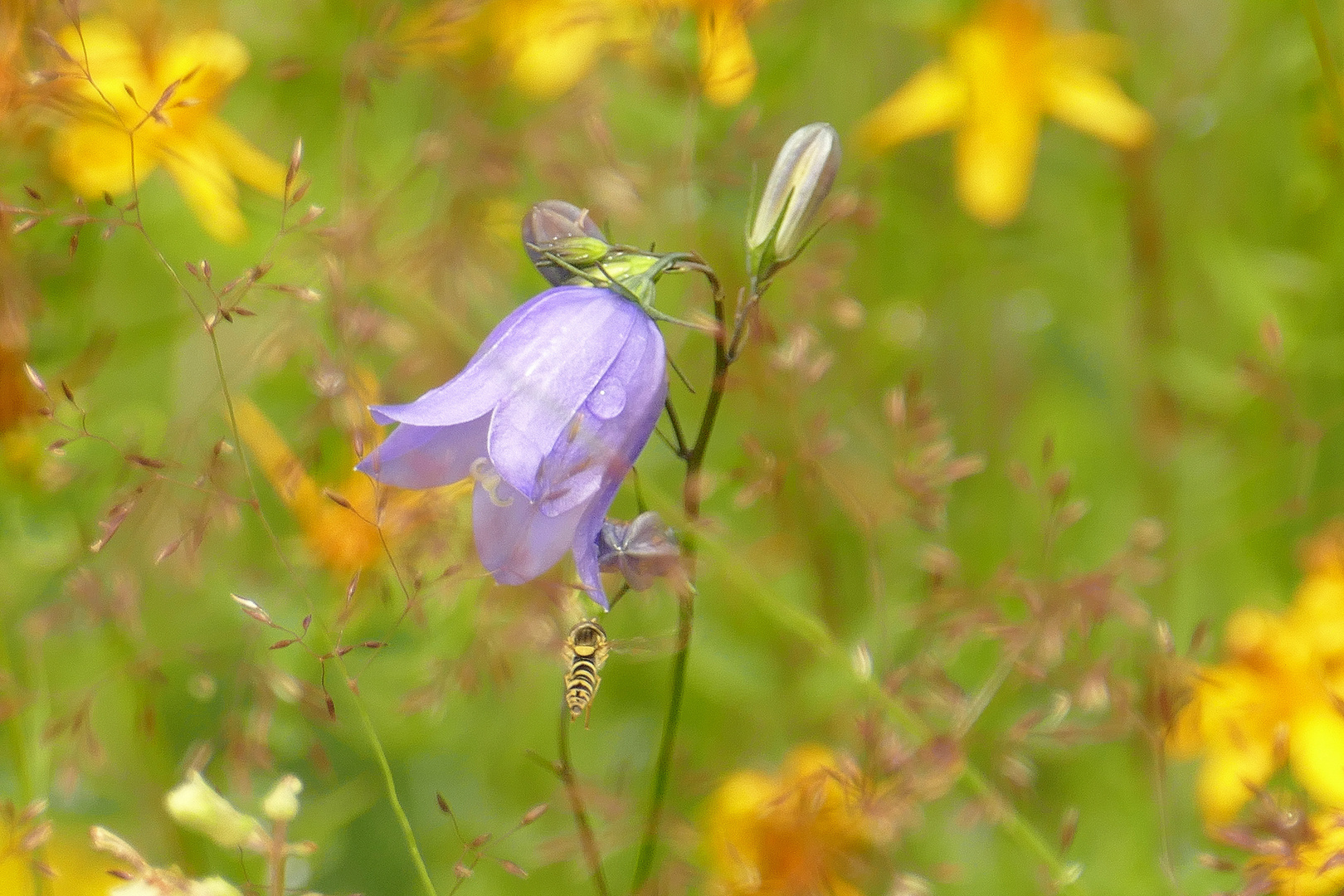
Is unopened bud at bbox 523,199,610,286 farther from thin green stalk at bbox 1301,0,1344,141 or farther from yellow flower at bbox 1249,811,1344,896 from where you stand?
thin green stalk at bbox 1301,0,1344,141

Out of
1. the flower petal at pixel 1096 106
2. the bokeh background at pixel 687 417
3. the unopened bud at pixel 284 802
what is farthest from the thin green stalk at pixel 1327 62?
the unopened bud at pixel 284 802

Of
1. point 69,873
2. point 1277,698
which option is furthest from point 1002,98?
point 69,873

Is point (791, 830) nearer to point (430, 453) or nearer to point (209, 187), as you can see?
point (430, 453)

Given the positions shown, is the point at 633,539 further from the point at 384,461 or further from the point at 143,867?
the point at 143,867

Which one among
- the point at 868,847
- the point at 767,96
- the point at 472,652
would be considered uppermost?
the point at 767,96

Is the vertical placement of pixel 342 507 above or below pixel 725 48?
below

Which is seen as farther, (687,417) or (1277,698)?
(687,417)

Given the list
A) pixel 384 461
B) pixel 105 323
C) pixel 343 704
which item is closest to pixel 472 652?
pixel 384 461

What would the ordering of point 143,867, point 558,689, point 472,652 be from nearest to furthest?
point 143,867 → point 472,652 → point 558,689
